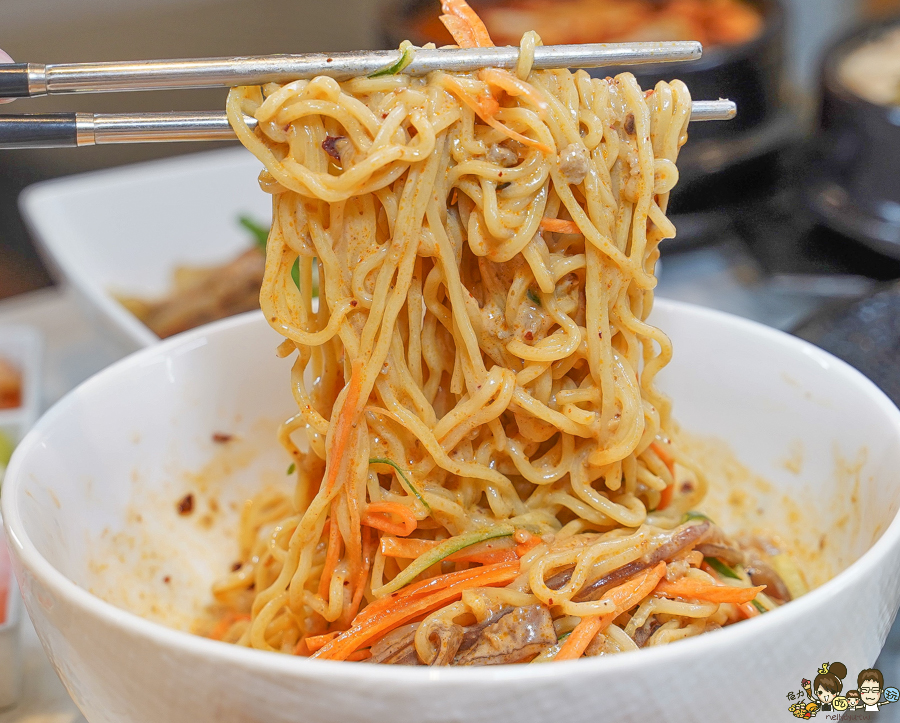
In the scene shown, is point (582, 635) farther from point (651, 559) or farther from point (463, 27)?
point (463, 27)

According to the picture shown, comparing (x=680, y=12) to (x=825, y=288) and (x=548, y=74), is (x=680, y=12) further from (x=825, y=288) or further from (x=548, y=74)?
(x=548, y=74)

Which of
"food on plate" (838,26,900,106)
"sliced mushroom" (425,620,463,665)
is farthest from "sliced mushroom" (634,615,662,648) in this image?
"food on plate" (838,26,900,106)

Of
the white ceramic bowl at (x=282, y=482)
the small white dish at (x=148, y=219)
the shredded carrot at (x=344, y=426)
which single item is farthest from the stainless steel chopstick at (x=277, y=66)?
the small white dish at (x=148, y=219)

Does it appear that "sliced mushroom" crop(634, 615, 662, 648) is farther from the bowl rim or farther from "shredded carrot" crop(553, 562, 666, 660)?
the bowl rim

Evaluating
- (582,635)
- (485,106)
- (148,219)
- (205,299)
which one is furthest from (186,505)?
(148,219)

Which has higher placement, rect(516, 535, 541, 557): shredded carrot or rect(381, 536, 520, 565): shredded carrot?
rect(516, 535, 541, 557): shredded carrot

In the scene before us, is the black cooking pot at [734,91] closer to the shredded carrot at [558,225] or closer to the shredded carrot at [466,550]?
the shredded carrot at [558,225]
